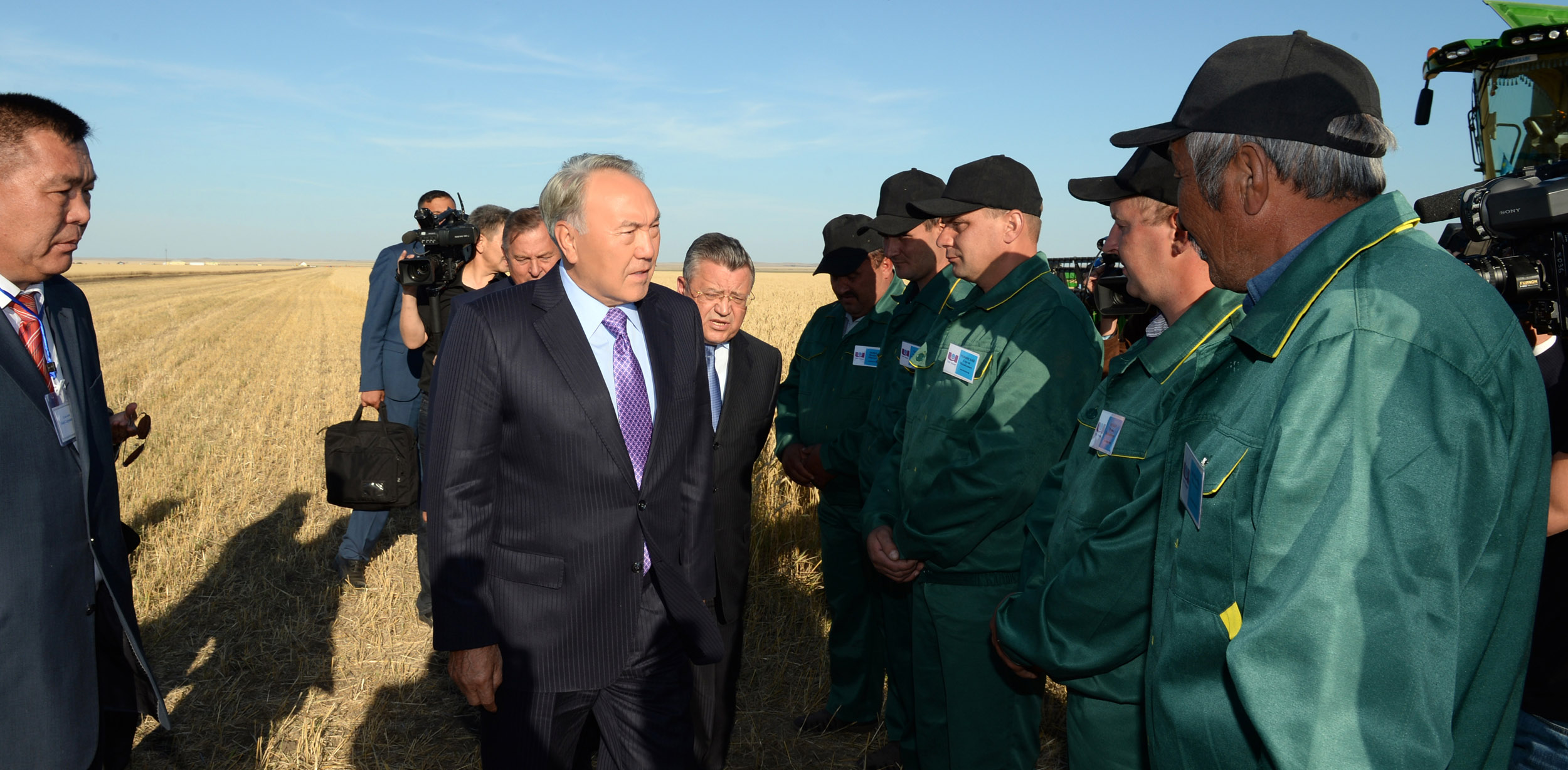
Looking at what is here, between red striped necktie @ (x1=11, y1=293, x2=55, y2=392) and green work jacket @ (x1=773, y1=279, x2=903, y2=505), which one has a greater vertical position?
red striped necktie @ (x1=11, y1=293, x2=55, y2=392)

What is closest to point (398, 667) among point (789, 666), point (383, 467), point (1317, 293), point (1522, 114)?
point (383, 467)

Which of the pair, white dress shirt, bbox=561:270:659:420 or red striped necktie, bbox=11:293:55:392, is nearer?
red striped necktie, bbox=11:293:55:392

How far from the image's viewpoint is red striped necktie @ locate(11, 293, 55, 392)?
236cm

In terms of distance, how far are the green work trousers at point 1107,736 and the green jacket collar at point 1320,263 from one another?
3.85ft

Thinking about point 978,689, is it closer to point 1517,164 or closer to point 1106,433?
point 1106,433

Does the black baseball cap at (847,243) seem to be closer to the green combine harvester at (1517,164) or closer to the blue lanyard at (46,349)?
the green combine harvester at (1517,164)

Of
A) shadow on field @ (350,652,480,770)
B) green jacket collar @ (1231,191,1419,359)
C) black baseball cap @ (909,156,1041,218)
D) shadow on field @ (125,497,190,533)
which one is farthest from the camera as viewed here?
shadow on field @ (125,497,190,533)

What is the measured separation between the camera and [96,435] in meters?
2.59

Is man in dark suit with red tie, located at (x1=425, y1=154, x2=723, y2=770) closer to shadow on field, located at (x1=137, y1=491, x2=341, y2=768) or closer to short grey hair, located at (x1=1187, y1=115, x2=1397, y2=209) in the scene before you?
short grey hair, located at (x1=1187, y1=115, x2=1397, y2=209)

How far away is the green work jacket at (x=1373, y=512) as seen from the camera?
1087 mm

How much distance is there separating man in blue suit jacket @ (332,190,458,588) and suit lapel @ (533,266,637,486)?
340 cm

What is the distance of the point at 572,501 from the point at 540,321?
501 mm

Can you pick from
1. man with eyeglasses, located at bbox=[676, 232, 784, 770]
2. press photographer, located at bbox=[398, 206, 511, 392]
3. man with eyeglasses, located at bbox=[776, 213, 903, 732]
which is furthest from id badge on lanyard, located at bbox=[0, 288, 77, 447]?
man with eyeglasses, located at bbox=[776, 213, 903, 732]

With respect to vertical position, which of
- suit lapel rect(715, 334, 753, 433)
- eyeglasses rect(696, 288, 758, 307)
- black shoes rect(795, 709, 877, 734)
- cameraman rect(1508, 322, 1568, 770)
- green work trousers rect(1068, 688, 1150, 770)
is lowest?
black shoes rect(795, 709, 877, 734)
